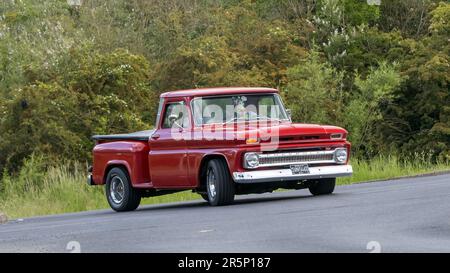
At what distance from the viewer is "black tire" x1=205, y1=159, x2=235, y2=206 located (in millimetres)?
19172

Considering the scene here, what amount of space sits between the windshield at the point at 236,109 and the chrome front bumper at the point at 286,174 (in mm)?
1540

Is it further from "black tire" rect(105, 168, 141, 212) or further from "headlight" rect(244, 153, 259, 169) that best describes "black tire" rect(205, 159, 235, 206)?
"black tire" rect(105, 168, 141, 212)

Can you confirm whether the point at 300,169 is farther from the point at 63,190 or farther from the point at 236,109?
the point at 63,190

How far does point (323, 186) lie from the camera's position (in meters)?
20.6

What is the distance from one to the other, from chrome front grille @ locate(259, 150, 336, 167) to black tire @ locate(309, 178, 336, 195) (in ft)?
2.20

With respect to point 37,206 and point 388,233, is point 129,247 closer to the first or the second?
point 388,233

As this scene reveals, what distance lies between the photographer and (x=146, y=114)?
39312 millimetres

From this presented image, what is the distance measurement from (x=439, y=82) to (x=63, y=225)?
27647 millimetres

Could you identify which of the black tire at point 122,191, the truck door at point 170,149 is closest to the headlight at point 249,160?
the truck door at point 170,149

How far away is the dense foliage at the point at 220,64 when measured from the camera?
121ft

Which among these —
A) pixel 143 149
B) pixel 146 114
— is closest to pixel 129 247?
pixel 143 149

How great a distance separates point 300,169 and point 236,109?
1.88m

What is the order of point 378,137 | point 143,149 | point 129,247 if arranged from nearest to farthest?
point 129,247, point 143,149, point 378,137

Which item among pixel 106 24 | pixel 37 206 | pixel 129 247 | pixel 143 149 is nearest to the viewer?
pixel 129 247
